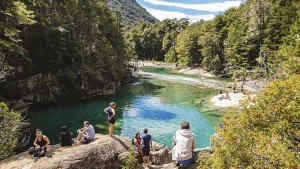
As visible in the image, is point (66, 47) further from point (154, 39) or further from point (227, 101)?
point (154, 39)

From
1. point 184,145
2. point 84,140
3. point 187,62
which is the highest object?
point 187,62

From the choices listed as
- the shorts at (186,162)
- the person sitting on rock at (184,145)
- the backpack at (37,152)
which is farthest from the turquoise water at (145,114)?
the person sitting on rock at (184,145)

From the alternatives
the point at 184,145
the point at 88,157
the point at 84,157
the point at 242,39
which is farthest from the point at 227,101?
the point at 242,39

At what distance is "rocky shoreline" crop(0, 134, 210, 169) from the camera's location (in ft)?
41.9

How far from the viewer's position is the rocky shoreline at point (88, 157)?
12.8 m

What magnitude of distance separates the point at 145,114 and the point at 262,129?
31.8 m

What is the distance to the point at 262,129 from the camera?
29.2ft

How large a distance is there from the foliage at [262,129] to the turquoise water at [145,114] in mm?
19983

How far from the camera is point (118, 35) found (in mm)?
76312

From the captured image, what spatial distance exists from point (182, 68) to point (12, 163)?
9862 centimetres

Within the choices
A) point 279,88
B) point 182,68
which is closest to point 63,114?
point 279,88

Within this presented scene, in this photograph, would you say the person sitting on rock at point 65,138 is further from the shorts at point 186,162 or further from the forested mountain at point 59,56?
the forested mountain at point 59,56

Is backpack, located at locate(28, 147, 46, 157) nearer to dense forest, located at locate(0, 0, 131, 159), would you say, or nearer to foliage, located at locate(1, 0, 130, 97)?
dense forest, located at locate(0, 0, 131, 159)

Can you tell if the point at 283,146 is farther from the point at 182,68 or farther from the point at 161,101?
the point at 182,68
